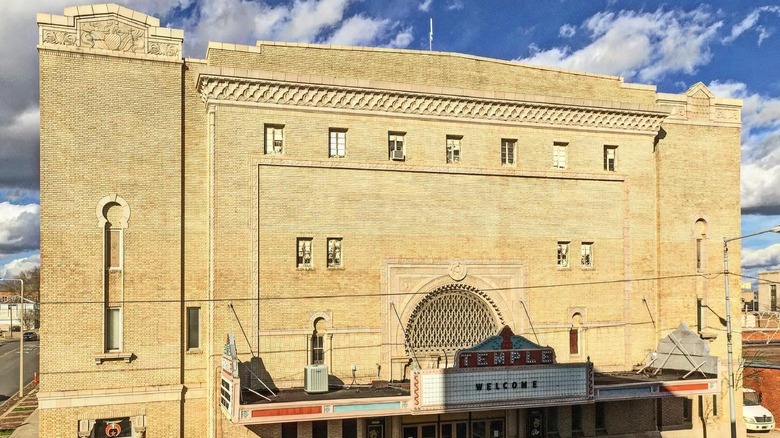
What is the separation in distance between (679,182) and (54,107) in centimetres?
2475

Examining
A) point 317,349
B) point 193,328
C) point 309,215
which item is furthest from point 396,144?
point 193,328

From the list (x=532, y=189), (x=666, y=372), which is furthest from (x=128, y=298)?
(x=666, y=372)

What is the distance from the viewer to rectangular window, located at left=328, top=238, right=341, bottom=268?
23141mm

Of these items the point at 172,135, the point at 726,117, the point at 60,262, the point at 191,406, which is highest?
the point at 726,117

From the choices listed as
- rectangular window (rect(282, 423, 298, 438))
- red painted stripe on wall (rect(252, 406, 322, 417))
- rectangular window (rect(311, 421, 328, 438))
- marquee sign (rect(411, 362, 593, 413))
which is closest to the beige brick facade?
rectangular window (rect(282, 423, 298, 438))

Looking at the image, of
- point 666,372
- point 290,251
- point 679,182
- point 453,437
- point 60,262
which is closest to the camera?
point 60,262

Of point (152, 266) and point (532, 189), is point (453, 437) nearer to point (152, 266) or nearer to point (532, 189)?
point (532, 189)

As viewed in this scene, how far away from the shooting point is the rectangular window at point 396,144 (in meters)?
23.9

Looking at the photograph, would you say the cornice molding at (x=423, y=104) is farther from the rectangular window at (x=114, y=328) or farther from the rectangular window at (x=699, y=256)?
the rectangular window at (x=114, y=328)

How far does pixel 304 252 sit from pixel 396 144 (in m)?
5.34

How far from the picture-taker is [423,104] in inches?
950

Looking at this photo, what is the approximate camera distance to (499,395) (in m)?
21.6

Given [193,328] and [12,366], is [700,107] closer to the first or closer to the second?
[193,328]

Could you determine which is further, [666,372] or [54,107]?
[666,372]
